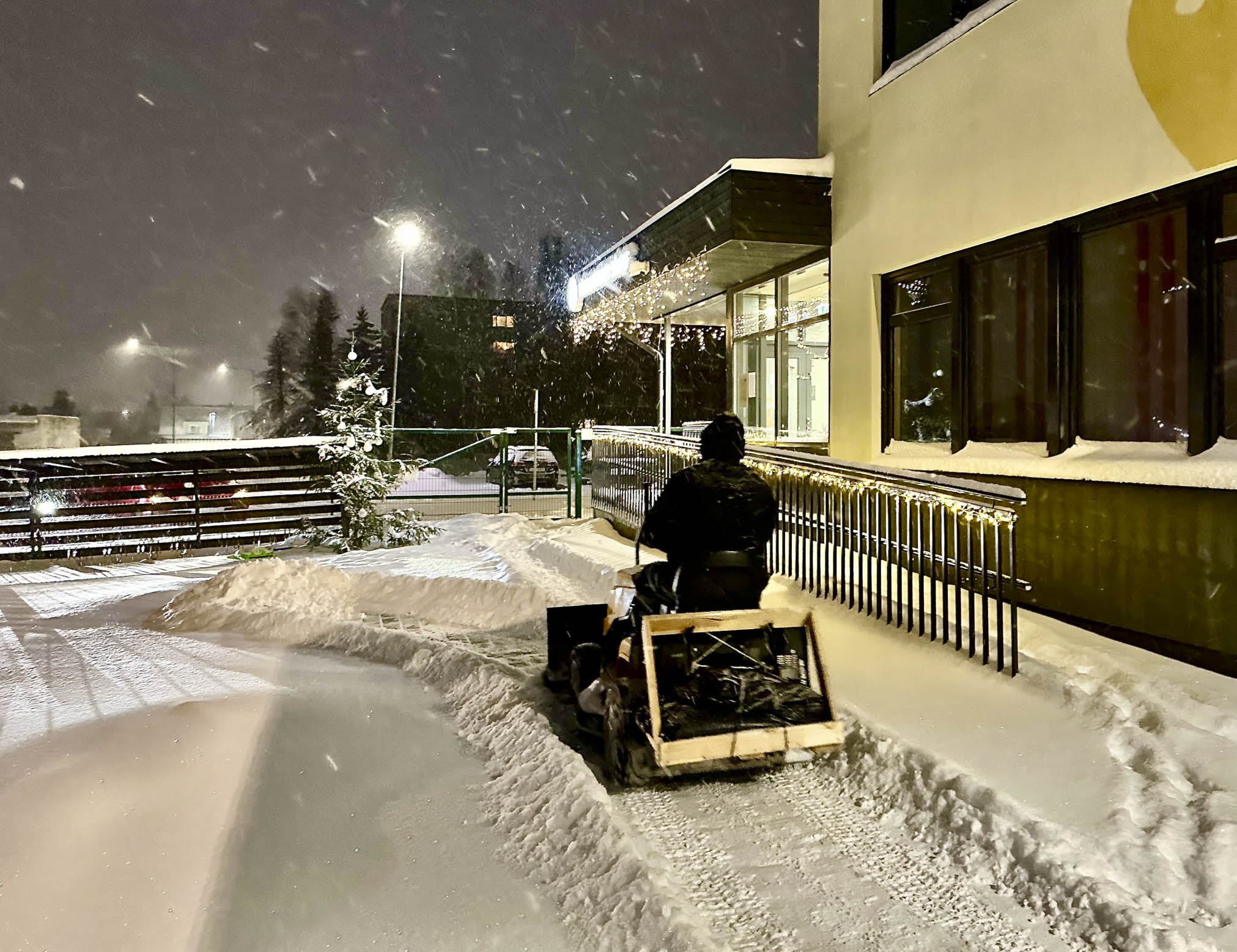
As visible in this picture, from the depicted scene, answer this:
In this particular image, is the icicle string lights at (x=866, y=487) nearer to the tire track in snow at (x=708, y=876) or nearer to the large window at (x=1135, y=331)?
the large window at (x=1135, y=331)

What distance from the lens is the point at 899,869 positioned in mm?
3527

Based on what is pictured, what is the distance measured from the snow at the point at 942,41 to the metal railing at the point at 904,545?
15.6 ft

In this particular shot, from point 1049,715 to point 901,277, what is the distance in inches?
251

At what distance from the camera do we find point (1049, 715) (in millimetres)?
4848

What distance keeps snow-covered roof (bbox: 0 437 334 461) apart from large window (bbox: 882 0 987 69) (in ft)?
34.6

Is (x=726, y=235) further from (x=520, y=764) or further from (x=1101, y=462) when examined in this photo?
(x=520, y=764)

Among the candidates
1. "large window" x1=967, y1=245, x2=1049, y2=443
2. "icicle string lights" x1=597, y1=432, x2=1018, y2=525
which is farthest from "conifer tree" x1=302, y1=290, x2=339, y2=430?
"large window" x1=967, y1=245, x2=1049, y2=443

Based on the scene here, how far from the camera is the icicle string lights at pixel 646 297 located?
42.8 ft

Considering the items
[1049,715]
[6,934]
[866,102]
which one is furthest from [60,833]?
[866,102]

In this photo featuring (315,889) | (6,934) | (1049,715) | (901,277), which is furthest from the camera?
(901,277)

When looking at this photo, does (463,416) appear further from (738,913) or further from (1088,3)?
(738,913)

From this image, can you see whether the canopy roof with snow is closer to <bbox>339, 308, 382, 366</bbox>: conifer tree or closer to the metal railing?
the metal railing

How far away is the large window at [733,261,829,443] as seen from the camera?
12602mm

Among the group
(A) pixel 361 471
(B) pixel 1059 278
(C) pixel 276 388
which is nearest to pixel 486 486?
(A) pixel 361 471
